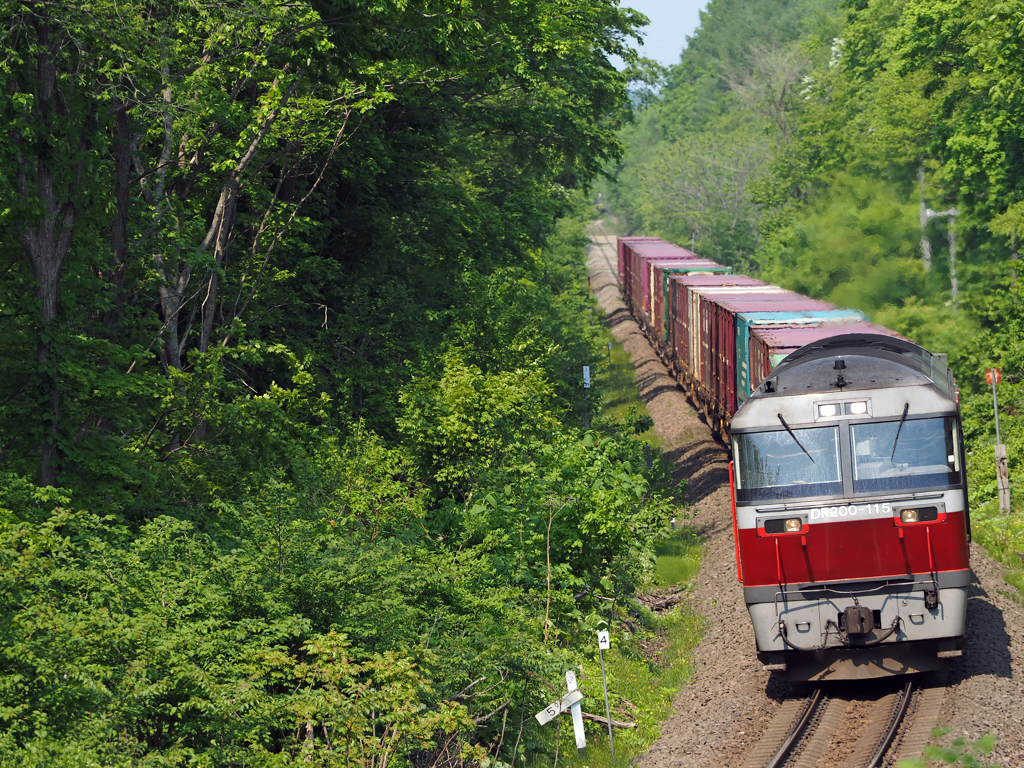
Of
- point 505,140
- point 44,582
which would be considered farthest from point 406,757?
point 505,140

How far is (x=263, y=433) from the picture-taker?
14.6 m

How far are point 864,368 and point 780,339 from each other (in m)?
5.37

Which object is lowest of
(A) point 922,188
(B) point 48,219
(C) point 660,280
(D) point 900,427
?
(D) point 900,427

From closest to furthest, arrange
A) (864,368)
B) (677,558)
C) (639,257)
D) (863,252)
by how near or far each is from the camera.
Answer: (864,368), (677,558), (863,252), (639,257)

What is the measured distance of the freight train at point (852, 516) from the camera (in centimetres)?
1102

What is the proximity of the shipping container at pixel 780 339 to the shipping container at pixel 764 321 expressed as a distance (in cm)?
53

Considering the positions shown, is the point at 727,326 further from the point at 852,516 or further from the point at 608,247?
the point at 608,247

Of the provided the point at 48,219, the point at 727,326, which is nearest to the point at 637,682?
the point at 48,219

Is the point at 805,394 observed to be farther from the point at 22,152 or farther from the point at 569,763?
the point at 22,152

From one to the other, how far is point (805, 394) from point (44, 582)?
762cm

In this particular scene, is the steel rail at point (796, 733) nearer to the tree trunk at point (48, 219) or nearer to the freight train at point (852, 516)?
the freight train at point (852, 516)

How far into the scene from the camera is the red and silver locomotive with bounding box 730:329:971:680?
11.0 meters

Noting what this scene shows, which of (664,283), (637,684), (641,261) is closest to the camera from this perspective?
(637,684)

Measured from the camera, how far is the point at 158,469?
12.5 metres
